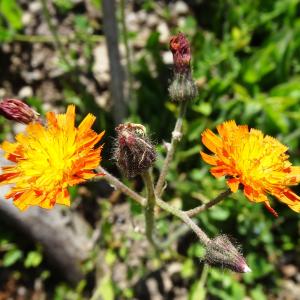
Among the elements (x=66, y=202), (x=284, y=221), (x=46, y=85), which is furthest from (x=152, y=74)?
(x=66, y=202)

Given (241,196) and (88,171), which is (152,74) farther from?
(88,171)

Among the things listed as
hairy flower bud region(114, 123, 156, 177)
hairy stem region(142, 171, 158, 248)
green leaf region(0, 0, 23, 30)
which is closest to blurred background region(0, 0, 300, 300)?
green leaf region(0, 0, 23, 30)

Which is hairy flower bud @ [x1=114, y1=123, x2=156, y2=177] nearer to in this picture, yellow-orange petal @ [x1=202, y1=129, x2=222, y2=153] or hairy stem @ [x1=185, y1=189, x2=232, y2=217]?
yellow-orange petal @ [x1=202, y1=129, x2=222, y2=153]

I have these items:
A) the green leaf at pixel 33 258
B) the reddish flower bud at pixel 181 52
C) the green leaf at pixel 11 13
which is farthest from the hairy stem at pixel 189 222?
the green leaf at pixel 11 13

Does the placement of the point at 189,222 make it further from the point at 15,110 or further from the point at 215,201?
the point at 15,110

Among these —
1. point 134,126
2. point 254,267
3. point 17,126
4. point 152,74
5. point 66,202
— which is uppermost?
point 134,126

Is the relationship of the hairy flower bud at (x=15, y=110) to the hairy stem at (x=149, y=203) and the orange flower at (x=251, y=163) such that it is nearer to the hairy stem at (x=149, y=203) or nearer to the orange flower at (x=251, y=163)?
the hairy stem at (x=149, y=203)
